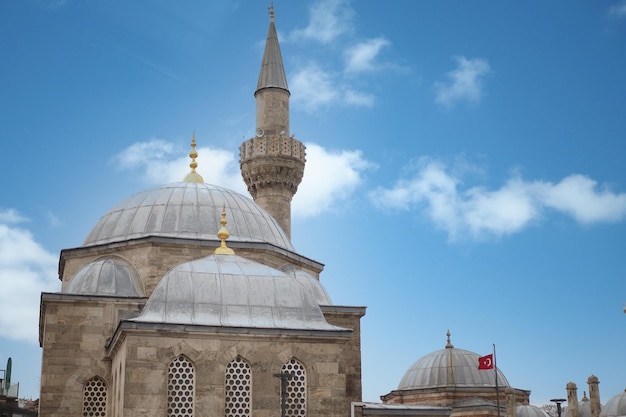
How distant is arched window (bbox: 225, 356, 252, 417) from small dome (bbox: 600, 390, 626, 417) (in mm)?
24450

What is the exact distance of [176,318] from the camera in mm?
16312

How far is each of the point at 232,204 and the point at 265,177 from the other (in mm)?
6878

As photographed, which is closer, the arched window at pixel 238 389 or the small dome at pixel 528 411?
the arched window at pixel 238 389

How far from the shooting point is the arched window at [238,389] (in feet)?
52.7

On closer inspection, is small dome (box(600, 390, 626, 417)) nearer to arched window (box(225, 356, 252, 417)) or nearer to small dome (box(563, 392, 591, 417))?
small dome (box(563, 392, 591, 417))

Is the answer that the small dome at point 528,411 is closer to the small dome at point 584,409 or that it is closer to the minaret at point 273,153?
the small dome at point 584,409

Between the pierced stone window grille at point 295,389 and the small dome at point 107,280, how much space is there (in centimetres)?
501

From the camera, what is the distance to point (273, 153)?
29.5m

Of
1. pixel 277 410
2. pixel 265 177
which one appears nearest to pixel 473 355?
pixel 265 177

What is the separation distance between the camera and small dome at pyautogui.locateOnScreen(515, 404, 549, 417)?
34250 millimetres

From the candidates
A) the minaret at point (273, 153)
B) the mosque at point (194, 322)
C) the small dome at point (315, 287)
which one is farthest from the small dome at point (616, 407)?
the small dome at point (315, 287)

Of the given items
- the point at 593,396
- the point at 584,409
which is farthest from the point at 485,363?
the point at 584,409

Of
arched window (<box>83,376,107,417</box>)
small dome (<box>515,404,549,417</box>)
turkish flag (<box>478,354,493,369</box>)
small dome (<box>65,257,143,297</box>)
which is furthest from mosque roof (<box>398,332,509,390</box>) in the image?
arched window (<box>83,376,107,417</box>)

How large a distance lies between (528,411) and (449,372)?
12.5 feet
